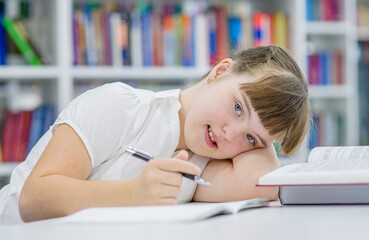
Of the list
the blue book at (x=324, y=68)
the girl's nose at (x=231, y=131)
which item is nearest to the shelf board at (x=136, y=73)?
the blue book at (x=324, y=68)

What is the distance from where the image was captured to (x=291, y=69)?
4.35 ft

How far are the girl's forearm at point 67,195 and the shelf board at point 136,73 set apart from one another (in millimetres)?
1825

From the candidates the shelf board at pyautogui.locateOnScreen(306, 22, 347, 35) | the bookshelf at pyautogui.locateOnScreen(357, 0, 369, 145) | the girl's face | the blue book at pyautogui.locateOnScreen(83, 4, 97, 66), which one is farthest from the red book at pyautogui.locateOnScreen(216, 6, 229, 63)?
the bookshelf at pyautogui.locateOnScreen(357, 0, 369, 145)

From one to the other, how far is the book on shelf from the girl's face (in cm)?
16

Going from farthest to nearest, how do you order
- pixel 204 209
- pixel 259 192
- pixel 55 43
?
1. pixel 55 43
2. pixel 259 192
3. pixel 204 209

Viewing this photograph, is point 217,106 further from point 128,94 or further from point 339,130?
point 339,130

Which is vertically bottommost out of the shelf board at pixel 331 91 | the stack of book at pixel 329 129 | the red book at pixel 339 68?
the stack of book at pixel 329 129

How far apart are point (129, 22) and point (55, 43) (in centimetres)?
39

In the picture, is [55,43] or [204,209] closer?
[204,209]

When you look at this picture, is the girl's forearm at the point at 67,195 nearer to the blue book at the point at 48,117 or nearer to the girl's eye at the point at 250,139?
the girl's eye at the point at 250,139

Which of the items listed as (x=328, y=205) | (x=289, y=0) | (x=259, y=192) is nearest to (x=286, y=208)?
(x=328, y=205)

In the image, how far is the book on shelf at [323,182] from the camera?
93 cm

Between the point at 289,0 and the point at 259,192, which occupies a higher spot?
the point at 289,0

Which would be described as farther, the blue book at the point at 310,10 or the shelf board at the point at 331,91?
the blue book at the point at 310,10
